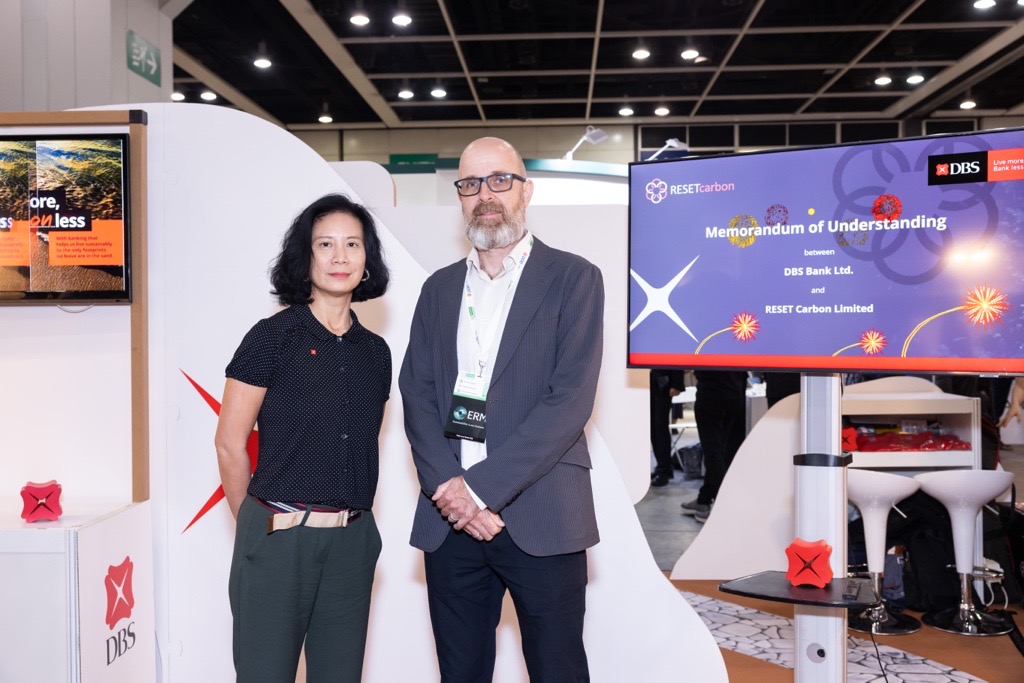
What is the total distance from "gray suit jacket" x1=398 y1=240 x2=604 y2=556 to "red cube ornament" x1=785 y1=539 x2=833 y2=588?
1.90 feet

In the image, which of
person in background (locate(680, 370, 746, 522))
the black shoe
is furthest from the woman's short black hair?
the black shoe

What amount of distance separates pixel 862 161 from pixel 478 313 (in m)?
1.10

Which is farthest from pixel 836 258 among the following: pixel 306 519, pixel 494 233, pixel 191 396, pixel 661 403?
pixel 661 403

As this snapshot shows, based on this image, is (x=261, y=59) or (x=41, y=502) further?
(x=261, y=59)

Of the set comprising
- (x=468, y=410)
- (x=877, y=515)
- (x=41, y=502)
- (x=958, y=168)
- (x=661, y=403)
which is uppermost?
(x=958, y=168)

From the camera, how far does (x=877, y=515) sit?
3.67 metres

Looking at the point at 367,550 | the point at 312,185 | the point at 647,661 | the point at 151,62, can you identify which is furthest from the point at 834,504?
the point at 151,62

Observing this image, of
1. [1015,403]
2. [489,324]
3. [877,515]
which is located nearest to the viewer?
[489,324]

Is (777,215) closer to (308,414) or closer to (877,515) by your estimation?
(308,414)

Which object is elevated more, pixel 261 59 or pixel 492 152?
pixel 261 59

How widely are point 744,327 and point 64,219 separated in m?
2.07

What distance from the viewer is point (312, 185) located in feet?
8.91

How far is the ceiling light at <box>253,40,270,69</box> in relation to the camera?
896 centimetres

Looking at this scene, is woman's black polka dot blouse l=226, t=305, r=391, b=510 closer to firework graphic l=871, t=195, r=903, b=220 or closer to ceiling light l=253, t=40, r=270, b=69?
firework graphic l=871, t=195, r=903, b=220
